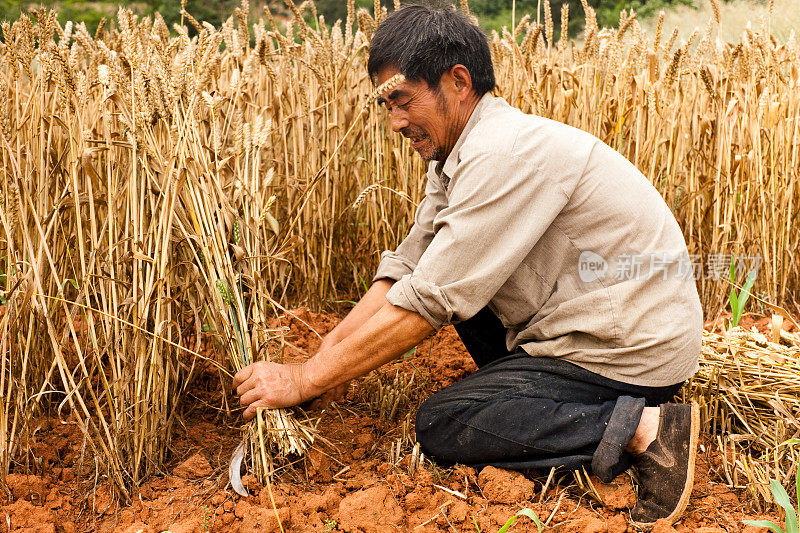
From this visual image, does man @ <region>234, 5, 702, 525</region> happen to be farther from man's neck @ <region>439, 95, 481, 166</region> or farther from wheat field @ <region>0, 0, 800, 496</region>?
wheat field @ <region>0, 0, 800, 496</region>

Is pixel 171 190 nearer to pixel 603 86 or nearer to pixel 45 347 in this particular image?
pixel 45 347

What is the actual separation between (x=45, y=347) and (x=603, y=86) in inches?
85.7

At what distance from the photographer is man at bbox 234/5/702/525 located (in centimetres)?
158

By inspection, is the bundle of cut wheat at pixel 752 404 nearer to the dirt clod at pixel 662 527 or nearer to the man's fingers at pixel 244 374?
the dirt clod at pixel 662 527

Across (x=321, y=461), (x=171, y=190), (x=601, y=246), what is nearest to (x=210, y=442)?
(x=321, y=461)

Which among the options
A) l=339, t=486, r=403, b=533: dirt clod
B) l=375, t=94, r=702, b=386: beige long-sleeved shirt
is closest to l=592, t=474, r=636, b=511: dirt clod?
Answer: l=375, t=94, r=702, b=386: beige long-sleeved shirt

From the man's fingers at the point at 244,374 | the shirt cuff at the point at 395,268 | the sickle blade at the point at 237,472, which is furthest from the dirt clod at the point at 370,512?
the shirt cuff at the point at 395,268

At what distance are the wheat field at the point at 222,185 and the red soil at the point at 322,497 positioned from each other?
0.25 ft

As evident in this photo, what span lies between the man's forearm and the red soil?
146 millimetres

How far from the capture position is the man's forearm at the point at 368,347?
161 centimetres

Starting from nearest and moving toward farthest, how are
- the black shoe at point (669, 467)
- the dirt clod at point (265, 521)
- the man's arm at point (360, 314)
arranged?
the dirt clod at point (265, 521), the black shoe at point (669, 467), the man's arm at point (360, 314)

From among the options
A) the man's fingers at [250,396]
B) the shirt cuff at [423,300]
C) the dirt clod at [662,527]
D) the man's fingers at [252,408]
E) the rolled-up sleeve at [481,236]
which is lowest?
the dirt clod at [662,527]

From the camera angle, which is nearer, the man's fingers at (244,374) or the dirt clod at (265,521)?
the dirt clod at (265,521)

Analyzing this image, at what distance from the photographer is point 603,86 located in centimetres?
287
